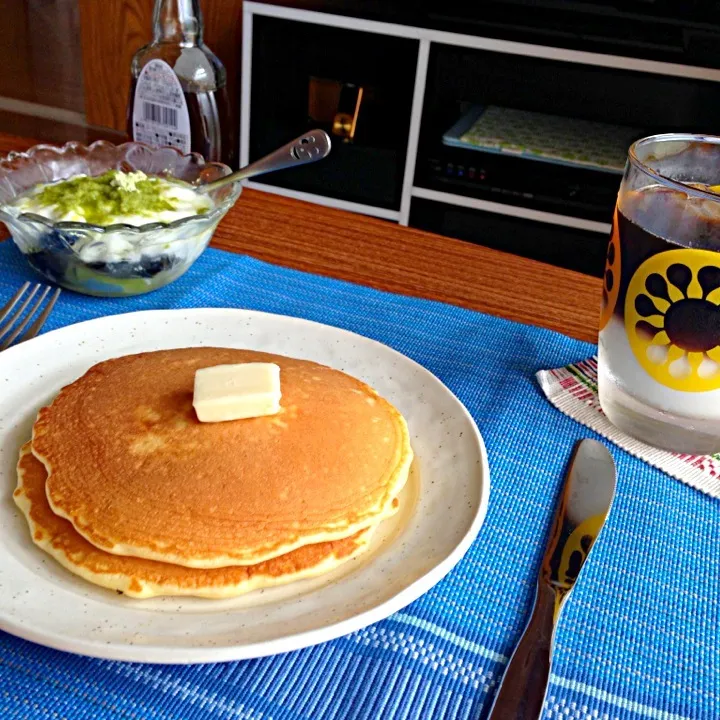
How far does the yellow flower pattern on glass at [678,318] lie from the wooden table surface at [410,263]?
0.29 metres

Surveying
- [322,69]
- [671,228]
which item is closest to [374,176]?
[322,69]

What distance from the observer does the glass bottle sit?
160 cm

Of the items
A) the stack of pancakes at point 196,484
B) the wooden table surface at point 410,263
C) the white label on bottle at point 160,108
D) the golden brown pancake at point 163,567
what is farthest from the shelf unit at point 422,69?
the golden brown pancake at point 163,567

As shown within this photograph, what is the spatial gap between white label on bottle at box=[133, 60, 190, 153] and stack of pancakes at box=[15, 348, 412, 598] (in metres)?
1.07

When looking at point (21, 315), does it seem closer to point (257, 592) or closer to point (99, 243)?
point (99, 243)

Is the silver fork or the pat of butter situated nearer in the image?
the pat of butter

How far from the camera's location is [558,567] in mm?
649

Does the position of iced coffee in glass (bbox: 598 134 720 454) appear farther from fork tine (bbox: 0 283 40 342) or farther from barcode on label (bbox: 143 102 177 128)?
barcode on label (bbox: 143 102 177 128)

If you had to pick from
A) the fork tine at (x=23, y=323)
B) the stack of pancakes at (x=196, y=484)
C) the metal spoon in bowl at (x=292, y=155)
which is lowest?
the fork tine at (x=23, y=323)

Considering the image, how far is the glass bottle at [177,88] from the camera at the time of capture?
160cm

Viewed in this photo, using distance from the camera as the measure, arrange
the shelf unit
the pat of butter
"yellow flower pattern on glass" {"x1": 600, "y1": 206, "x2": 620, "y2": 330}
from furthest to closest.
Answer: the shelf unit, "yellow flower pattern on glass" {"x1": 600, "y1": 206, "x2": 620, "y2": 330}, the pat of butter


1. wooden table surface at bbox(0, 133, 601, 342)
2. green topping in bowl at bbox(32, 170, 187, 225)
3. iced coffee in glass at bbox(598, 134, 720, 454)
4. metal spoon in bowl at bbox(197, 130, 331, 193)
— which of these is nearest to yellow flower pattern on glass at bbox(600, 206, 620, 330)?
iced coffee in glass at bbox(598, 134, 720, 454)

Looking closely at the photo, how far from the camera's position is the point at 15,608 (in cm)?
52

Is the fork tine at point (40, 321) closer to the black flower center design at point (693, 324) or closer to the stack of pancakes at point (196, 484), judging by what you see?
the stack of pancakes at point (196, 484)
